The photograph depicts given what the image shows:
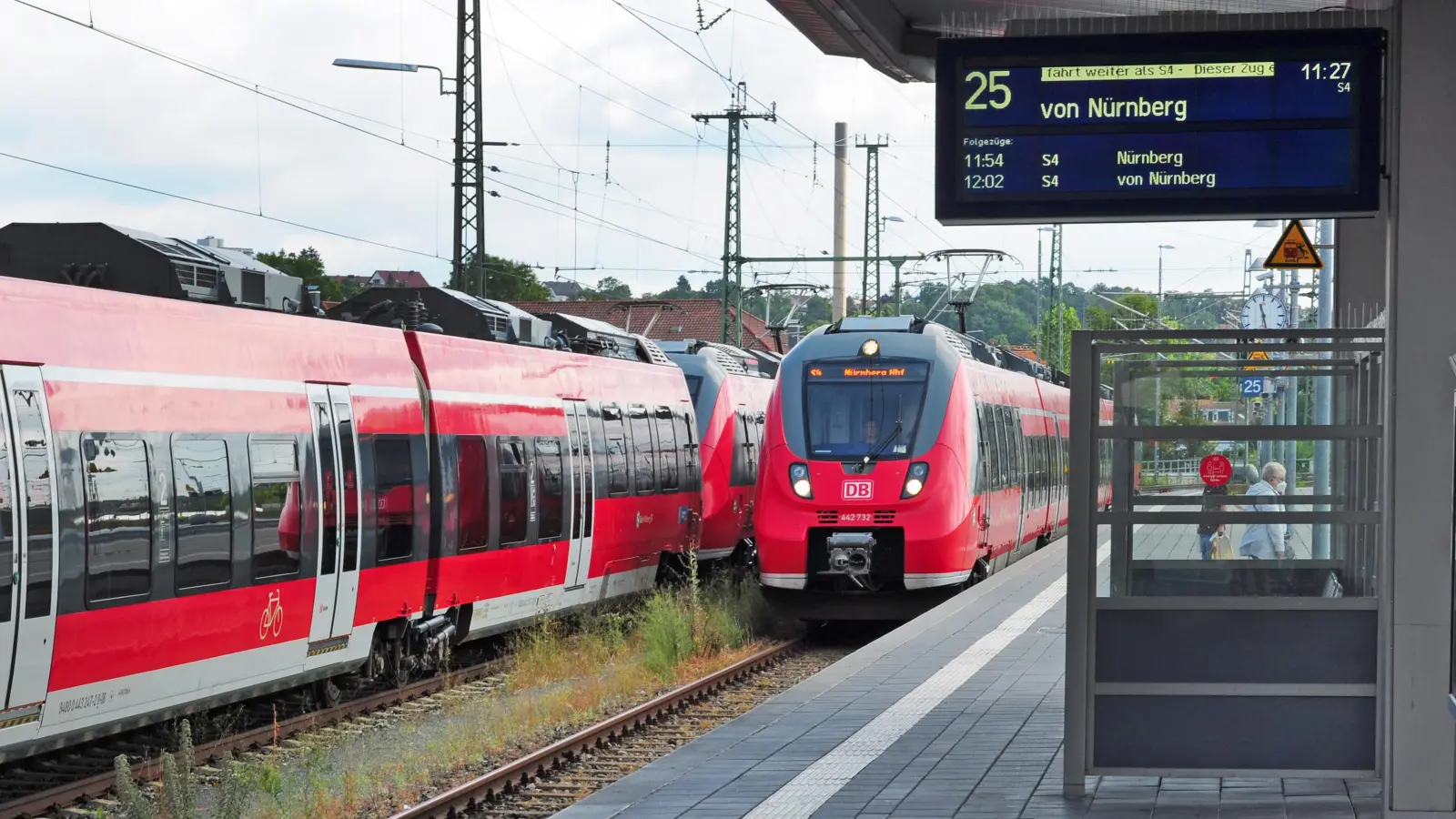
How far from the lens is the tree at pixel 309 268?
66125 mm

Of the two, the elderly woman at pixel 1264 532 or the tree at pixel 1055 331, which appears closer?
the elderly woman at pixel 1264 532

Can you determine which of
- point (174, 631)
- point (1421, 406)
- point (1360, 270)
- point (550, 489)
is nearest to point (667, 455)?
point (550, 489)

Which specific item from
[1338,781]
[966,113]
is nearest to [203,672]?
[966,113]

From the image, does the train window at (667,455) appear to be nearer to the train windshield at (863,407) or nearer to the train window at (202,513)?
the train windshield at (863,407)

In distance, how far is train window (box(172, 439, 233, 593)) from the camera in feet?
33.4

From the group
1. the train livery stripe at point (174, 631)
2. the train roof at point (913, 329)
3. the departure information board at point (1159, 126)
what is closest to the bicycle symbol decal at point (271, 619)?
the train livery stripe at point (174, 631)

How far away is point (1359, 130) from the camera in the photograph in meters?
7.54

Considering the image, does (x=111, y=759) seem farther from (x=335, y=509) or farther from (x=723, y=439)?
(x=723, y=439)

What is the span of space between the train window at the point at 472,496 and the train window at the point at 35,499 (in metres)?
5.56

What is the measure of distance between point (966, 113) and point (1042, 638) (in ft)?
28.1

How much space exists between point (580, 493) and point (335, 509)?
5381 mm

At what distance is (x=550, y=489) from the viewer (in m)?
16.5

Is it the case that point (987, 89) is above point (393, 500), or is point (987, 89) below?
above

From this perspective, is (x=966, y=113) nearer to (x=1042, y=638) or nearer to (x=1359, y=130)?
(x=1359, y=130)
